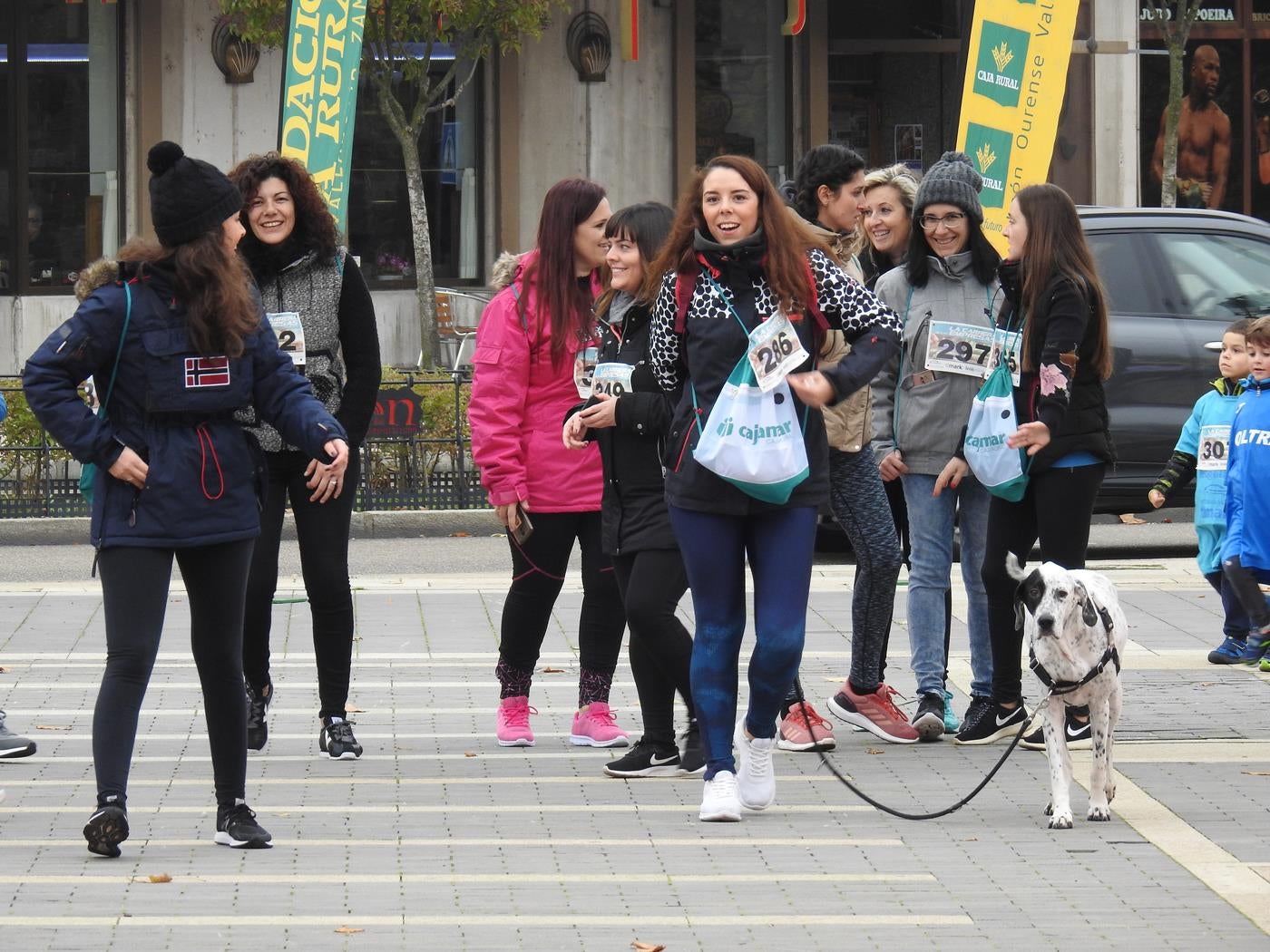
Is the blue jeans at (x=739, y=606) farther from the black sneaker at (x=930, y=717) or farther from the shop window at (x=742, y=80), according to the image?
the shop window at (x=742, y=80)

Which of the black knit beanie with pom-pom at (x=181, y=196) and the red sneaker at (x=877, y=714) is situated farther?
the red sneaker at (x=877, y=714)

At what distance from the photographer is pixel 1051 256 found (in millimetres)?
7074

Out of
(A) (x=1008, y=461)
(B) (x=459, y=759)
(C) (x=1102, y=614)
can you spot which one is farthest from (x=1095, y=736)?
(B) (x=459, y=759)

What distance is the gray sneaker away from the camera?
281 inches

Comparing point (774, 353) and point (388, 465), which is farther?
point (388, 465)

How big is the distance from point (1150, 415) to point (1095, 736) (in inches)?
258

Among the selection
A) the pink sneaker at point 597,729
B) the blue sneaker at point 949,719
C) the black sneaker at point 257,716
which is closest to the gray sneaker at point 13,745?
the black sneaker at point 257,716

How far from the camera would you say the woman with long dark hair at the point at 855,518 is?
7270 mm

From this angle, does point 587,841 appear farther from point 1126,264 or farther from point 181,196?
point 1126,264

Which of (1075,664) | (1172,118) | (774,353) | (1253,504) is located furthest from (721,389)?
(1172,118)

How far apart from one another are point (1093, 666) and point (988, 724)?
1283mm

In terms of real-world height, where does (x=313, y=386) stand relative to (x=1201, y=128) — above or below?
below

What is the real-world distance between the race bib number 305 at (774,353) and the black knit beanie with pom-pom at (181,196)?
4.96 feet

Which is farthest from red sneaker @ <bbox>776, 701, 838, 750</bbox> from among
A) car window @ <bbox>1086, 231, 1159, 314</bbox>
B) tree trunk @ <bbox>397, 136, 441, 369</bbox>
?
tree trunk @ <bbox>397, 136, 441, 369</bbox>
